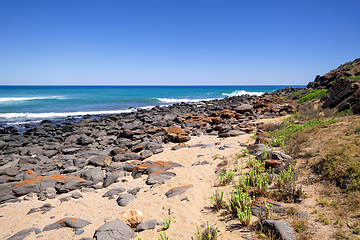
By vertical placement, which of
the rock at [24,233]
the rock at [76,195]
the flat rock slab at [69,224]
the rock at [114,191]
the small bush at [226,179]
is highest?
the small bush at [226,179]

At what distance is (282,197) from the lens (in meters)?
4.41

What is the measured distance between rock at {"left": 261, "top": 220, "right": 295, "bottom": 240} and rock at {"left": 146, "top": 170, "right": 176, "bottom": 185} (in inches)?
153

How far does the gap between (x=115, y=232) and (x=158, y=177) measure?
3044mm

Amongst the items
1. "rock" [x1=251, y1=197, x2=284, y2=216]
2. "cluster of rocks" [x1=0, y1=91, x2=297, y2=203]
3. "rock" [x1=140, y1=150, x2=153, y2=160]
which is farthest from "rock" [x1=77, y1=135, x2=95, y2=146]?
"rock" [x1=251, y1=197, x2=284, y2=216]

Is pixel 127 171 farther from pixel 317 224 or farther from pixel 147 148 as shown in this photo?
pixel 317 224

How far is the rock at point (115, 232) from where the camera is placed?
13.0ft

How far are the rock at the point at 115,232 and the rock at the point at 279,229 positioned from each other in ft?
8.68

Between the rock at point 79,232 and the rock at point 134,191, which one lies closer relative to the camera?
the rock at point 79,232

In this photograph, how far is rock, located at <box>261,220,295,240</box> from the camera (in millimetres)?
3250

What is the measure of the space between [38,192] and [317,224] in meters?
8.16

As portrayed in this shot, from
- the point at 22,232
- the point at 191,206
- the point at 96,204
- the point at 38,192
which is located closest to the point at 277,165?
the point at 191,206

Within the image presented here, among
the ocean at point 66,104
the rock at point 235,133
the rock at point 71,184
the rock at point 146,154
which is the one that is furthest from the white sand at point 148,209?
the ocean at point 66,104

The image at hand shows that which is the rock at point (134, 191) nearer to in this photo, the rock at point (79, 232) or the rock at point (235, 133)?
the rock at point (79, 232)

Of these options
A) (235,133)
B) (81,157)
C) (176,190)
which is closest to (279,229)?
(176,190)
